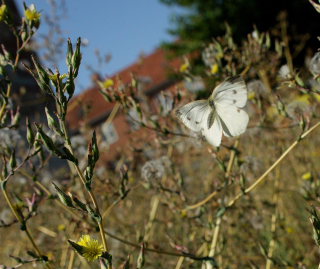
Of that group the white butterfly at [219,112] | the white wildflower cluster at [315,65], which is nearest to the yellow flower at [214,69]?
the white wildflower cluster at [315,65]

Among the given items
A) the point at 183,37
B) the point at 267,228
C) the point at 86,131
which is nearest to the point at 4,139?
the point at 86,131

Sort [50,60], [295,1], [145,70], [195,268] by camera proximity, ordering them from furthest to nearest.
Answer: [145,70] < [295,1] < [50,60] < [195,268]

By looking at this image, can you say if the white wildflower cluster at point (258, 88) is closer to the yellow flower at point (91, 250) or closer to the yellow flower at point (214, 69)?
the yellow flower at point (214, 69)

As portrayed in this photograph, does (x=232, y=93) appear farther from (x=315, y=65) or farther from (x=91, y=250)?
(x=91, y=250)

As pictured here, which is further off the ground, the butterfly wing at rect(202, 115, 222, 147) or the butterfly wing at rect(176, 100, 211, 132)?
the butterfly wing at rect(176, 100, 211, 132)

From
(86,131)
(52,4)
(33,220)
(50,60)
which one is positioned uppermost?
(52,4)

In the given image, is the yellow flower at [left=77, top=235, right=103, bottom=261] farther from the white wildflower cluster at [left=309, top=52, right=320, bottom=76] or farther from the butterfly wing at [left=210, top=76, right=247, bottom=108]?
the white wildflower cluster at [left=309, top=52, right=320, bottom=76]

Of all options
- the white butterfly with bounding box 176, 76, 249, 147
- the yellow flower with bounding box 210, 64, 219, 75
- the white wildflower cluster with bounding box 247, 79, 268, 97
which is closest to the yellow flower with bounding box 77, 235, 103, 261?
the white butterfly with bounding box 176, 76, 249, 147

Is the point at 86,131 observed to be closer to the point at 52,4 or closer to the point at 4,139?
the point at 52,4
